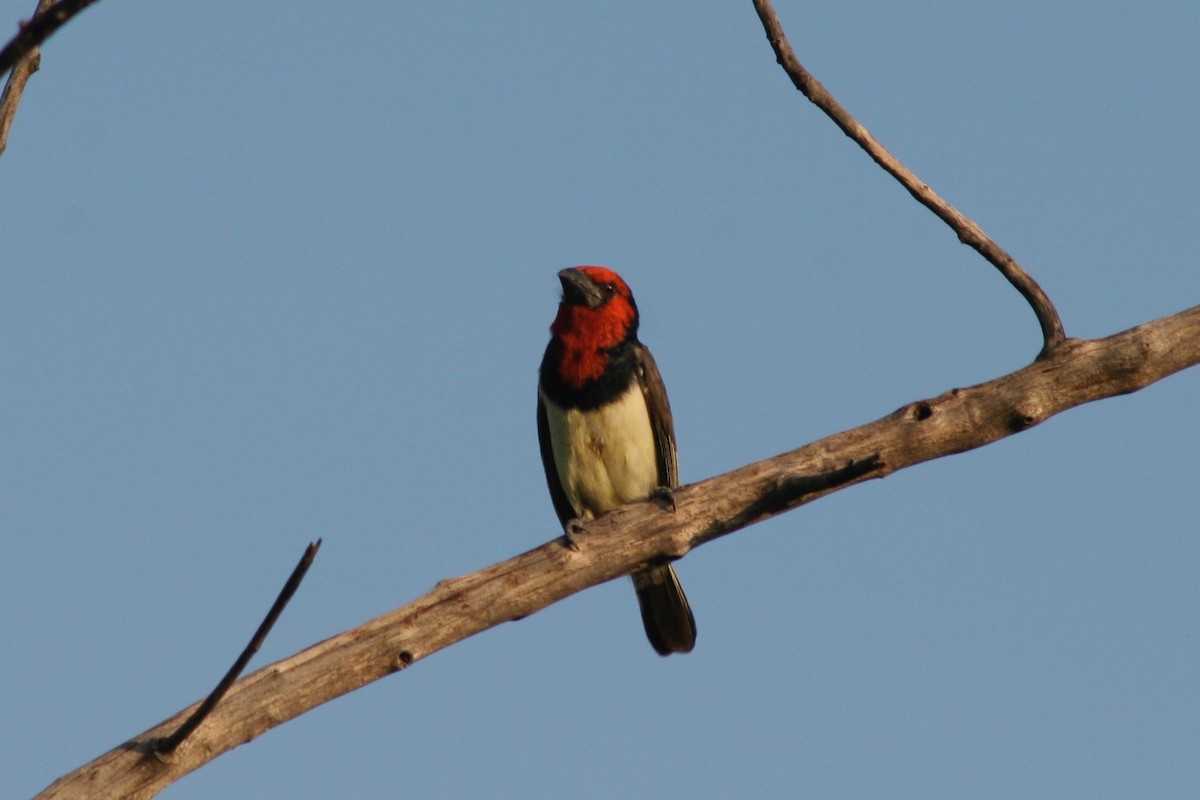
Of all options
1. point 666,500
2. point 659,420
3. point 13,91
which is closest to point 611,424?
point 659,420

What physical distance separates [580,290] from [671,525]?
6.95ft

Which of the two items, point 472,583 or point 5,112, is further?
point 472,583

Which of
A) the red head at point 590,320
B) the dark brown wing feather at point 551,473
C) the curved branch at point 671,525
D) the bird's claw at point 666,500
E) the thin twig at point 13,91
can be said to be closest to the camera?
the thin twig at point 13,91

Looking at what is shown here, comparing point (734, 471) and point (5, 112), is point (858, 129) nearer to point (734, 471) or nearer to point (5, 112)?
point (734, 471)

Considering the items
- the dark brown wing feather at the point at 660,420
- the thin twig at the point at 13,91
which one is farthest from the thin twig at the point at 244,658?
the dark brown wing feather at the point at 660,420

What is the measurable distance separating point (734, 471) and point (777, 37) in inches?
55.9

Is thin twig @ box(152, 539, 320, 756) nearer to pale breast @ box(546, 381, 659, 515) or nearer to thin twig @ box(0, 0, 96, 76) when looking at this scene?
thin twig @ box(0, 0, 96, 76)

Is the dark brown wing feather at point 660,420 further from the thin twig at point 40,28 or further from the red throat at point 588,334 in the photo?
the thin twig at point 40,28

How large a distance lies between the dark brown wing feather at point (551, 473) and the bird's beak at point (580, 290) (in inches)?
20.1

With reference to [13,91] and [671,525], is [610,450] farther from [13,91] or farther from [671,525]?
[13,91]

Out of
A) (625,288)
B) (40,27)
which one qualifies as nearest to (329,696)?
(40,27)

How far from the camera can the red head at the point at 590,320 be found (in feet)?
20.8

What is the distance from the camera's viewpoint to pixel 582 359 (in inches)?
249

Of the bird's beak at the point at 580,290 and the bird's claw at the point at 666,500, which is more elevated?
the bird's beak at the point at 580,290
